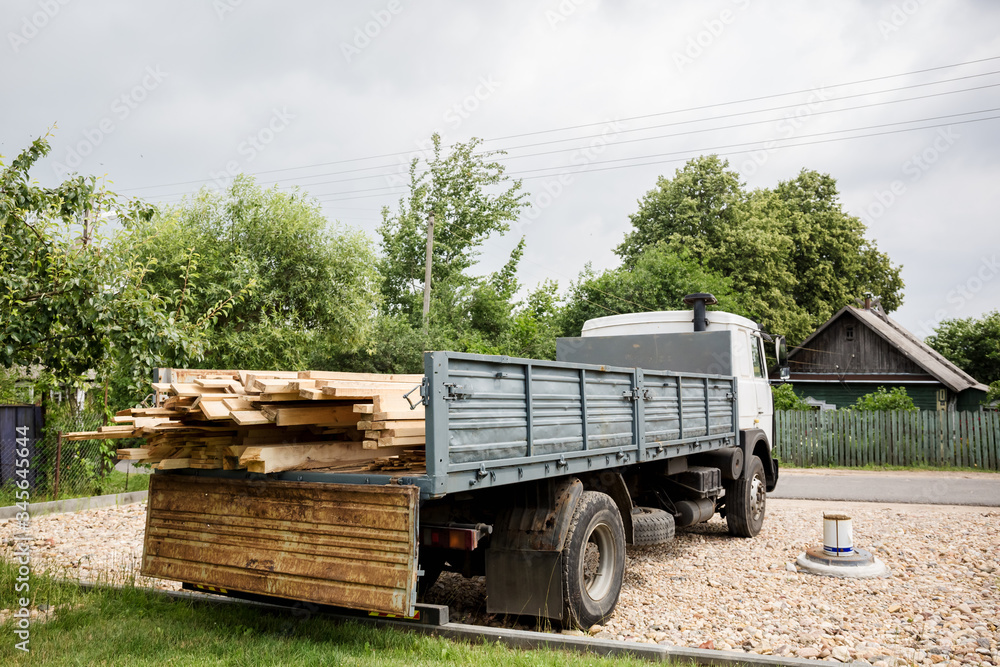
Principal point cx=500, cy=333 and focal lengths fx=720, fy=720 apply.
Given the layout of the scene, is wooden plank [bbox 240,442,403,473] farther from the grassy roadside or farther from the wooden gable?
the wooden gable

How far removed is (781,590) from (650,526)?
1.31m

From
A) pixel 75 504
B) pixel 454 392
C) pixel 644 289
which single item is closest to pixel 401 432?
pixel 454 392

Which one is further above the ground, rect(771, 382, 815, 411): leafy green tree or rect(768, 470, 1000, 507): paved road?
rect(771, 382, 815, 411): leafy green tree

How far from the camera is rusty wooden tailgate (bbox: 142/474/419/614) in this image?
13.2 feet

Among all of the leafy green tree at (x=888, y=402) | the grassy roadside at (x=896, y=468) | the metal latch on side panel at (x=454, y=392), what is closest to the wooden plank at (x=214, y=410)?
the metal latch on side panel at (x=454, y=392)

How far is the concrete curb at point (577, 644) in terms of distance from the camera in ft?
14.3

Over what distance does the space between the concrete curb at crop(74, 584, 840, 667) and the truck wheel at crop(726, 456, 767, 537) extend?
4.73m

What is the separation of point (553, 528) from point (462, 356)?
5.30 ft

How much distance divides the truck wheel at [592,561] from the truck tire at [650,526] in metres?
0.82

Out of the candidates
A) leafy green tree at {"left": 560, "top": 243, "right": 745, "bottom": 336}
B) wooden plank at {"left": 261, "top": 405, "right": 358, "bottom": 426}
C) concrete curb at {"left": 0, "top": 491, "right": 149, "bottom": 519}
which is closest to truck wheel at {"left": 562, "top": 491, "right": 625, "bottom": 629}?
wooden plank at {"left": 261, "top": 405, "right": 358, "bottom": 426}

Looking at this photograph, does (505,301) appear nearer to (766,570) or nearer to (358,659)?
(766,570)

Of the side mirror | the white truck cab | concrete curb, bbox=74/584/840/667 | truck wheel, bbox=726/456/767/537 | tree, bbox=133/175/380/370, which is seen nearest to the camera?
concrete curb, bbox=74/584/840/667

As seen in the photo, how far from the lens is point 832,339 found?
3052 centimetres

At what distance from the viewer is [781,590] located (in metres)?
6.64
